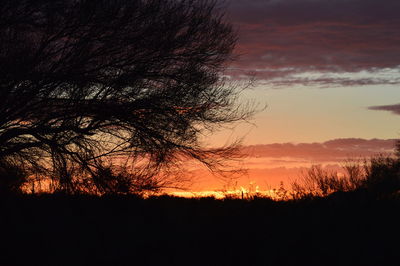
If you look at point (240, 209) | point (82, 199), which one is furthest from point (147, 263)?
point (82, 199)

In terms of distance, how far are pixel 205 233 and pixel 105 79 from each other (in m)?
5.25

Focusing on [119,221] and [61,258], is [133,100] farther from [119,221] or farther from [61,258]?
[61,258]

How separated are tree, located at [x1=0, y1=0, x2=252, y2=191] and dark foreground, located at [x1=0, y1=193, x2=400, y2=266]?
1589 mm

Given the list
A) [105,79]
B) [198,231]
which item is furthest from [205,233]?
[105,79]

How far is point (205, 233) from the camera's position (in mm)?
9000

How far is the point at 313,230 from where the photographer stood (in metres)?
8.90

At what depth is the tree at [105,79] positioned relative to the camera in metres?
12.1

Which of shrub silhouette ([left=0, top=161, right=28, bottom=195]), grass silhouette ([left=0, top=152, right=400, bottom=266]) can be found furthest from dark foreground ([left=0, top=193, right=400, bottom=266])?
shrub silhouette ([left=0, top=161, right=28, bottom=195])

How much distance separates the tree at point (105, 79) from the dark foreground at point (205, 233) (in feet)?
5.21

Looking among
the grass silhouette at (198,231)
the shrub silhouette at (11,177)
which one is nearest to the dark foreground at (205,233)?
the grass silhouette at (198,231)

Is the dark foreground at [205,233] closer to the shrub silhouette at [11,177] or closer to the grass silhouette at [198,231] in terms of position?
the grass silhouette at [198,231]

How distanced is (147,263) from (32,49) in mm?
6805

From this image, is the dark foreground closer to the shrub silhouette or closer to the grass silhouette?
the grass silhouette

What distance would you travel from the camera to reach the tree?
12.1 m
